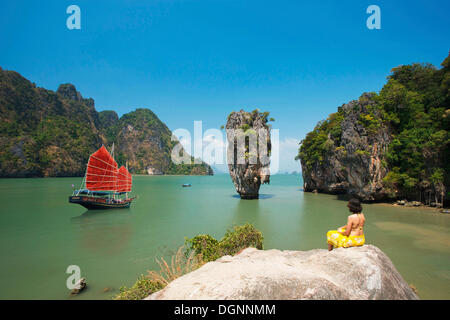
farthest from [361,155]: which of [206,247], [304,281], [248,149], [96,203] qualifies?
[96,203]

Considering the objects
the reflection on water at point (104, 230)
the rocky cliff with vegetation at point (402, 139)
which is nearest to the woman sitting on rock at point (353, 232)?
the reflection on water at point (104, 230)

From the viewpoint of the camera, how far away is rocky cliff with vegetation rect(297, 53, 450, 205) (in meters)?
16.8

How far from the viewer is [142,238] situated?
1073 cm

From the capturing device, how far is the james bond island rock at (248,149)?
70.0 ft

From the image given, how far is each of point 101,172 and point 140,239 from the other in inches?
464

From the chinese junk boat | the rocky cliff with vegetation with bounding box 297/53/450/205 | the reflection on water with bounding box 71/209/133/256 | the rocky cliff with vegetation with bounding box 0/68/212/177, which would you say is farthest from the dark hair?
the rocky cliff with vegetation with bounding box 0/68/212/177

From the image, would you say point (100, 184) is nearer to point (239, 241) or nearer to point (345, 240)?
point (239, 241)

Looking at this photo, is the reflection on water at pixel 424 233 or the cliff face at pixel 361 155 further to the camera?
the cliff face at pixel 361 155

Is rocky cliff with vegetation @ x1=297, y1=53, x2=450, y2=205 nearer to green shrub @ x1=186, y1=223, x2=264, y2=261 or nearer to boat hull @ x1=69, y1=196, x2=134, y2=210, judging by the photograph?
green shrub @ x1=186, y1=223, x2=264, y2=261

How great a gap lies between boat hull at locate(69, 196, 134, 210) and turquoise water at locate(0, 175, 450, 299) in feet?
2.26

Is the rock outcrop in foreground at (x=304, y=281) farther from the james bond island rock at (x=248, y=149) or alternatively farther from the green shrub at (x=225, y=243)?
the james bond island rock at (x=248, y=149)

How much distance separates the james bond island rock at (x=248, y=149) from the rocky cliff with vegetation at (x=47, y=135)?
67.2 meters
